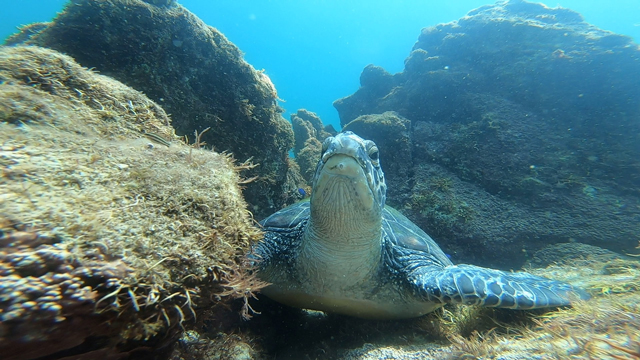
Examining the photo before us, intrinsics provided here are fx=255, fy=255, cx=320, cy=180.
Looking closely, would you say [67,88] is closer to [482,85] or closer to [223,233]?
[223,233]

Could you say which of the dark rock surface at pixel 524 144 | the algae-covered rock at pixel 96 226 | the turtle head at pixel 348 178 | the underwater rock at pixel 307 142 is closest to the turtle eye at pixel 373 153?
the turtle head at pixel 348 178

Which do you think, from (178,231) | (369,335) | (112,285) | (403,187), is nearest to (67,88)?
(178,231)

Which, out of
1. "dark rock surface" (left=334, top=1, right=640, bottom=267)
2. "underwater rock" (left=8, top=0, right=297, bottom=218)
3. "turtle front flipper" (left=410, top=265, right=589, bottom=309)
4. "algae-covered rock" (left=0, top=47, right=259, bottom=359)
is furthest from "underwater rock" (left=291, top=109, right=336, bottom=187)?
"algae-covered rock" (left=0, top=47, right=259, bottom=359)

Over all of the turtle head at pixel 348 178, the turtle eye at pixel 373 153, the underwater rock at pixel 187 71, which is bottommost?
the turtle head at pixel 348 178

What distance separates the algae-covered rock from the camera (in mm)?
930

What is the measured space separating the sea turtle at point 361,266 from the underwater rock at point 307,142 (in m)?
4.04

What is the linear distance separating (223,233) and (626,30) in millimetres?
120326

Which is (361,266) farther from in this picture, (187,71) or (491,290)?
(187,71)

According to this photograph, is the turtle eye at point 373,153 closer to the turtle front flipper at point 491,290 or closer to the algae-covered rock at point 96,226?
the algae-covered rock at point 96,226

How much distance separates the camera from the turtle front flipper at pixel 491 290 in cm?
258

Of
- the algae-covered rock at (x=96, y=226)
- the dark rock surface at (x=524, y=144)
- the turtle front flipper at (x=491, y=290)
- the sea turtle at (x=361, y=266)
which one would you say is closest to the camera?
the algae-covered rock at (x=96, y=226)

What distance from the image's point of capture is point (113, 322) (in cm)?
114

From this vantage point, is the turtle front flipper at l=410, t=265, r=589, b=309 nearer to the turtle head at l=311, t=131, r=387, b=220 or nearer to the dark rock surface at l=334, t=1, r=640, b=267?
the turtle head at l=311, t=131, r=387, b=220

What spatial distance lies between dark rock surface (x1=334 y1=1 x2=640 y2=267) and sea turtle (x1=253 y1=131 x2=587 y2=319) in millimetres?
3152
